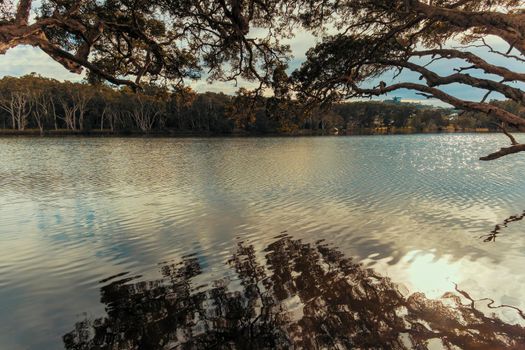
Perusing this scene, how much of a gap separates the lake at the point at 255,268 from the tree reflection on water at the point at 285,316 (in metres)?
0.03

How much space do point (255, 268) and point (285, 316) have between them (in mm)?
2116

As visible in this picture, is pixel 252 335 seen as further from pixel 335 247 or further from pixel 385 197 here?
pixel 385 197

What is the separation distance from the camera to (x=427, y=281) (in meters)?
7.33

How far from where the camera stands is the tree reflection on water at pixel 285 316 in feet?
16.8

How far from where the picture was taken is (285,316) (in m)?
5.78

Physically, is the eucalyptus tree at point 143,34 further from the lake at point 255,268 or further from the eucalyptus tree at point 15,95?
the eucalyptus tree at point 15,95

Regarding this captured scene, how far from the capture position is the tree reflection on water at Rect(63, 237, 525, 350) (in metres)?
5.11

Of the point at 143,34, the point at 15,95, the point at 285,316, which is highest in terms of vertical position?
the point at 15,95

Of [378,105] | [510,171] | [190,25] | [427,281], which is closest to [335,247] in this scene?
[427,281]

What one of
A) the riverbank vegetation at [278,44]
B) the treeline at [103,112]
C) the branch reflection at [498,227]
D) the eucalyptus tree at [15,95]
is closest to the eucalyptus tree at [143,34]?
the riverbank vegetation at [278,44]

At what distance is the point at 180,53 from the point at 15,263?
746 cm

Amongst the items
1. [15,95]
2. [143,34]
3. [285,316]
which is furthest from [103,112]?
[285,316]

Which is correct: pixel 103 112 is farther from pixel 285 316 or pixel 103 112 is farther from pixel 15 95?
pixel 285 316

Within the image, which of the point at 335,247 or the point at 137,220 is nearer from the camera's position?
the point at 335,247
